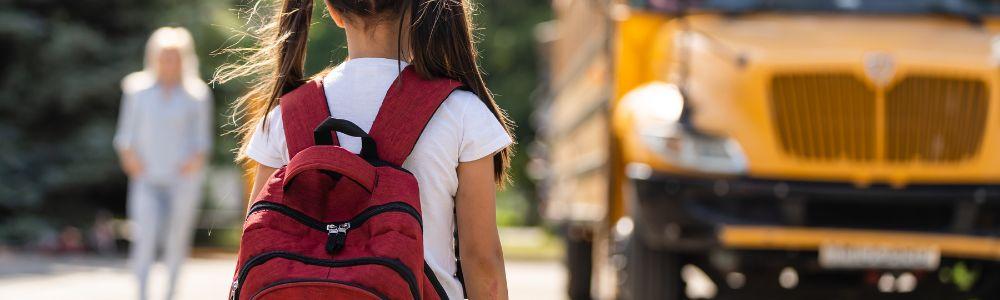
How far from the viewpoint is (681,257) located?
23.6 feet

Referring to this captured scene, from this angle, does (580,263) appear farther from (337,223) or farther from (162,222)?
(337,223)

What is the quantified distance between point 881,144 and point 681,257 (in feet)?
3.20

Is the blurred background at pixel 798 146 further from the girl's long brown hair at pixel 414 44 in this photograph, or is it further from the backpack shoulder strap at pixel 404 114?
the backpack shoulder strap at pixel 404 114

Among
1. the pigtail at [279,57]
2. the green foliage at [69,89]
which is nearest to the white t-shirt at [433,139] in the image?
the pigtail at [279,57]

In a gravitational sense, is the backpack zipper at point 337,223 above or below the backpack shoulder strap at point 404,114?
below

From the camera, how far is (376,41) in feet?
8.94

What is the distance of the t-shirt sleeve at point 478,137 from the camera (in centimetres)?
261

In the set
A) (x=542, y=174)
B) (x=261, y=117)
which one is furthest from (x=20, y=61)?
(x=261, y=117)

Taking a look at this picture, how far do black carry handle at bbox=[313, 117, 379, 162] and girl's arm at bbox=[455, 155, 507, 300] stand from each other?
166 mm

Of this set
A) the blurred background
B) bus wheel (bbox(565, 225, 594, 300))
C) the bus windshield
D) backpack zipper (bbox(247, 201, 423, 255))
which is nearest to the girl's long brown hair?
backpack zipper (bbox(247, 201, 423, 255))

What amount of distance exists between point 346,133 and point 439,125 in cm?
16

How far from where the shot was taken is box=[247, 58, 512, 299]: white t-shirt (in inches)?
102

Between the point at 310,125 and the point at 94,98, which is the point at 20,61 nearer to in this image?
the point at 94,98

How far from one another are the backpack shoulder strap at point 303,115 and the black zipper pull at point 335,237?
0.69 feet
